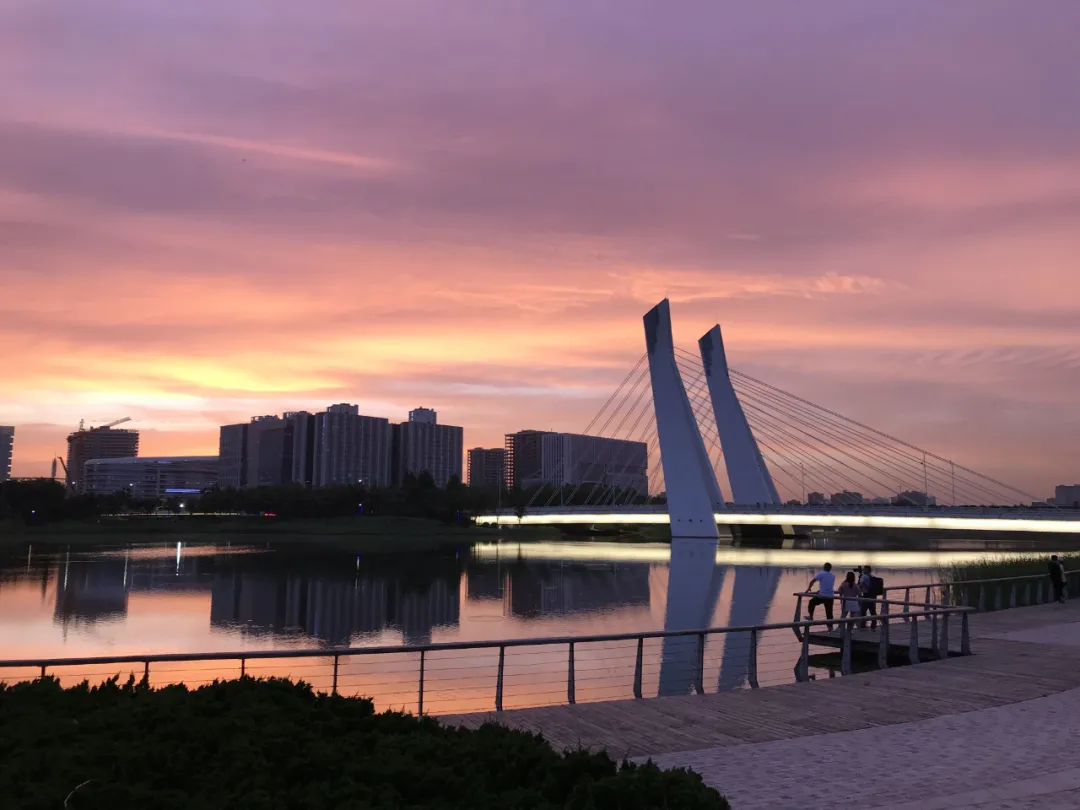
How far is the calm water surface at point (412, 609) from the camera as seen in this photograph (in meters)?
18.9

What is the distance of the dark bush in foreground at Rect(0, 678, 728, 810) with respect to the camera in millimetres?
4664

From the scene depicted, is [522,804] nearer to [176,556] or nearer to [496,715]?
[496,715]

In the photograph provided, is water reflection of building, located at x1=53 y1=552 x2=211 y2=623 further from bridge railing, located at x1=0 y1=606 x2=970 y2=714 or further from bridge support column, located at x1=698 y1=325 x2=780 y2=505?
bridge support column, located at x1=698 y1=325 x2=780 y2=505

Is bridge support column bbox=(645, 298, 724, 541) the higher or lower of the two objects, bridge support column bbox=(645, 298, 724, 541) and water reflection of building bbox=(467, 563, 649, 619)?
the higher

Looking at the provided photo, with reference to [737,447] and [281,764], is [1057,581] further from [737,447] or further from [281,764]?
[737,447]

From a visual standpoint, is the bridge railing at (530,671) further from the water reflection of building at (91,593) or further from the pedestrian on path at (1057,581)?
the water reflection of building at (91,593)

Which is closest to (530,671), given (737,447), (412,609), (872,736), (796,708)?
(796,708)

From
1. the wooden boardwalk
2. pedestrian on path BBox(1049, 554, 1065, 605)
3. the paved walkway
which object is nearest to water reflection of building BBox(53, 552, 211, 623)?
the wooden boardwalk

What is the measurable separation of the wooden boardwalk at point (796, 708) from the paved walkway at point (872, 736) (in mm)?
19

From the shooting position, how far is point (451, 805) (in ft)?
15.5

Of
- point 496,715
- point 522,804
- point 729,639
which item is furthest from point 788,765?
point 729,639

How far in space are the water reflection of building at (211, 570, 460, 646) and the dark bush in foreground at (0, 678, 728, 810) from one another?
62.1 feet

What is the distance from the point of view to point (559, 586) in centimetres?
4300

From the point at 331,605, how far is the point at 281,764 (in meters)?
28.9
